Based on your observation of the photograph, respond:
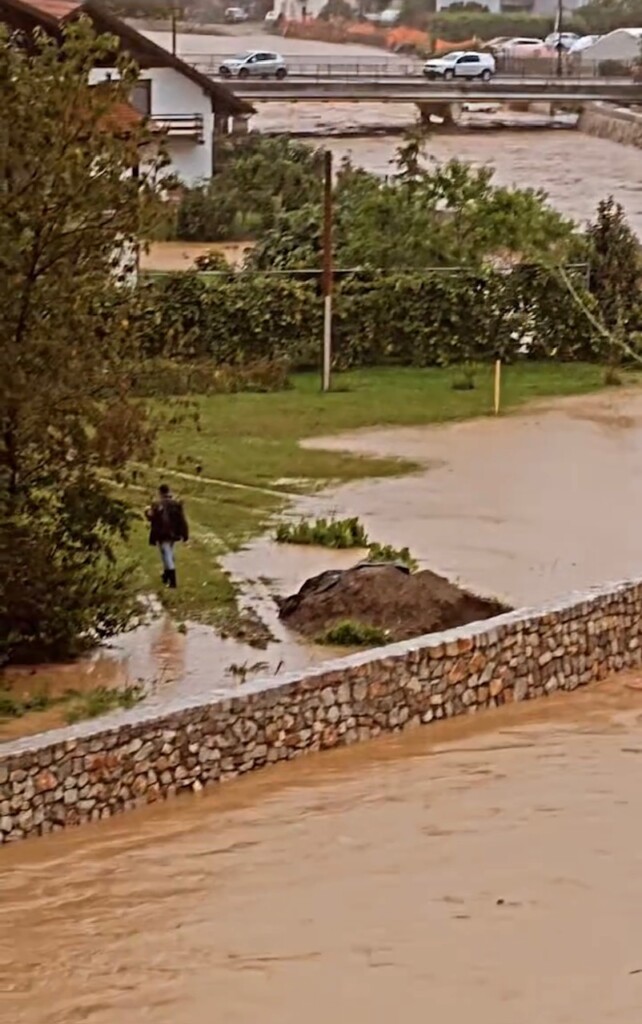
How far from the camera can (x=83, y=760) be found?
14.2 m

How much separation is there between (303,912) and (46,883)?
1.71 metres

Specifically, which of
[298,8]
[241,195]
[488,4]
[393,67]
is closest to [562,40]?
[393,67]

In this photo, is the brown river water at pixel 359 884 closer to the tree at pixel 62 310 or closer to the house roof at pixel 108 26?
the tree at pixel 62 310

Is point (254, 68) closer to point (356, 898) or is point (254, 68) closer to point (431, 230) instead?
point (431, 230)

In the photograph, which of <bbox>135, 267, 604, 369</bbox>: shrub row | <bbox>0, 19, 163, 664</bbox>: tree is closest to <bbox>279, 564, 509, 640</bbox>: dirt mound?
<bbox>0, 19, 163, 664</bbox>: tree

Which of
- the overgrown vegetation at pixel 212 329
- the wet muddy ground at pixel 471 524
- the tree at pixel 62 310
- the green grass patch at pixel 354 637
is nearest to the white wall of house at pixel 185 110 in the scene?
the overgrown vegetation at pixel 212 329

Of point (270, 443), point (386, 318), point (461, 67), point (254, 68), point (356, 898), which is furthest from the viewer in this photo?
point (461, 67)

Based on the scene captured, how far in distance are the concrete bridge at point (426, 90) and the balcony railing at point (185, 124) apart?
66.2 feet

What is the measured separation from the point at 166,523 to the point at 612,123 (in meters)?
65.3

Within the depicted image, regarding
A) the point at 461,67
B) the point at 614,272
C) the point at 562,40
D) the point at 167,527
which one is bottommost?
the point at 167,527

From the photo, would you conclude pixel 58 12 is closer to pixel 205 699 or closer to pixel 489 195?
pixel 489 195

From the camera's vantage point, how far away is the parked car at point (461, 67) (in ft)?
274

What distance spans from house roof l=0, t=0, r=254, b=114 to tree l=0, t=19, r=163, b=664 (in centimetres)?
1963

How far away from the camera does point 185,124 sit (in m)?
54.1
